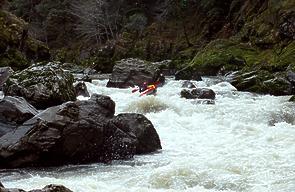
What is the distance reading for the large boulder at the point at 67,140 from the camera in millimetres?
8766

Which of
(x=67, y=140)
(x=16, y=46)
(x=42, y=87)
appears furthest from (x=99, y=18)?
(x=67, y=140)

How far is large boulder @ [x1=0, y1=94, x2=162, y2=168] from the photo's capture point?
8766 millimetres

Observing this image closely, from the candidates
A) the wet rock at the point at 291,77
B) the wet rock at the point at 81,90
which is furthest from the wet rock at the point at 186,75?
the wet rock at the point at 81,90

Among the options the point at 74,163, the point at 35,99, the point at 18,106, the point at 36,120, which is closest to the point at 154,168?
the point at 74,163

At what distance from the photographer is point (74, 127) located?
9.14 metres

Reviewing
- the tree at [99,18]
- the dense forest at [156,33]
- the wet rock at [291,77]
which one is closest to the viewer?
the wet rock at [291,77]

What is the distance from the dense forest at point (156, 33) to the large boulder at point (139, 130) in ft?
42.1

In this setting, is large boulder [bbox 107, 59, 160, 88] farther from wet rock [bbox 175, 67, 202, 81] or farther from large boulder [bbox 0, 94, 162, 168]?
large boulder [bbox 0, 94, 162, 168]

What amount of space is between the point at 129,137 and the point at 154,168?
1.53 metres

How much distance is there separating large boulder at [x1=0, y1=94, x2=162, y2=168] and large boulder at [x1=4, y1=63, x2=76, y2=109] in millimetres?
3004

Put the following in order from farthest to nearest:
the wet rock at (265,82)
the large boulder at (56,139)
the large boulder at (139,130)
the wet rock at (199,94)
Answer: the wet rock at (265,82)
the wet rock at (199,94)
the large boulder at (139,130)
the large boulder at (56,139)

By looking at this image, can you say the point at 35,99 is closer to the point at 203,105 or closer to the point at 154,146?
the point at 154,146

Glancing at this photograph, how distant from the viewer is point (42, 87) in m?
12.9

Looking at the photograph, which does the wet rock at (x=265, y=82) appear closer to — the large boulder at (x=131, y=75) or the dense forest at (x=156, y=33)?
the dense forest at (x=156, y=33)
